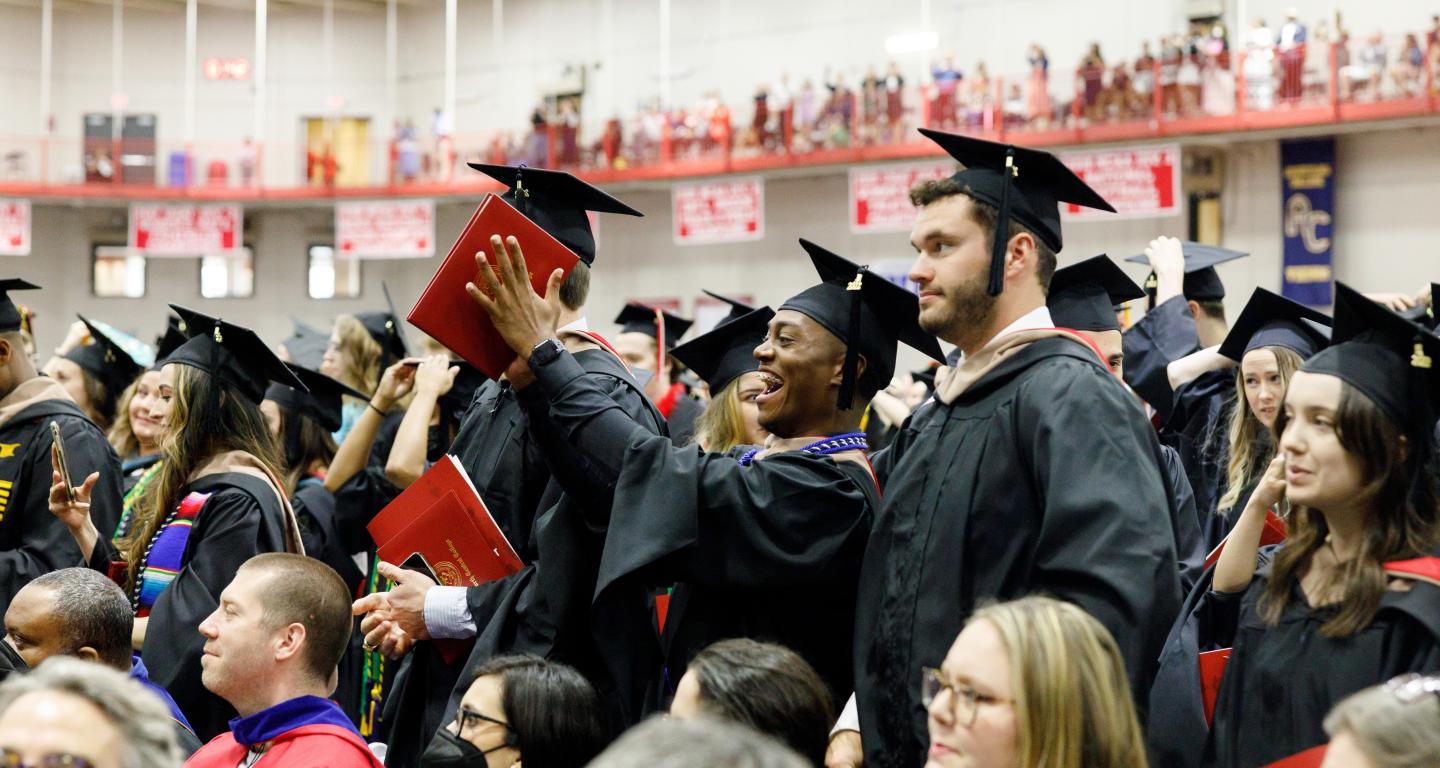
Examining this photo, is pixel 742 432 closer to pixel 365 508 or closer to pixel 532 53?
pixel 365 508

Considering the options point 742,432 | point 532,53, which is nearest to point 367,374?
point 742,432

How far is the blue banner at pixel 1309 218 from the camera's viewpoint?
790 inches

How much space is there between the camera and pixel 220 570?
5016 millimetres

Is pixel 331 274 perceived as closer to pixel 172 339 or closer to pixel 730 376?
pixel 172 339

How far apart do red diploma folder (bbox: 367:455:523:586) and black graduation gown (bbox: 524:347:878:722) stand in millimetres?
491

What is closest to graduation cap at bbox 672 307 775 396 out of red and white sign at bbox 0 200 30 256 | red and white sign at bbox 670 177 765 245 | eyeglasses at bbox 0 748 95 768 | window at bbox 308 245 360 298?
eyeglasses at bbox 0 748 95 768

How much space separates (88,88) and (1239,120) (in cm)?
2202

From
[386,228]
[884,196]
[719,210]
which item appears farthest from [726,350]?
[386,228]

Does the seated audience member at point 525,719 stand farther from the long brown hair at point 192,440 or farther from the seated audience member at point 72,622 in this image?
the long brown hair at point 192,440

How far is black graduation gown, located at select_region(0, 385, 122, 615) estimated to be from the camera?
18.1 ft

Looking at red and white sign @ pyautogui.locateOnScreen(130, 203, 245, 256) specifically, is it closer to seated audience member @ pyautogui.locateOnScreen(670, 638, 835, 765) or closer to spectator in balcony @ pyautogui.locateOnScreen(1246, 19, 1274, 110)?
spectator in balcony @ pyautogui.locateOnScreen(1246, 19, 1274, 110)

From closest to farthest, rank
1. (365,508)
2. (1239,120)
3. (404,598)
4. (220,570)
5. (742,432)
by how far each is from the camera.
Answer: (404,598) < (220,570) < (742,432) < (365,508) < (1239,120)

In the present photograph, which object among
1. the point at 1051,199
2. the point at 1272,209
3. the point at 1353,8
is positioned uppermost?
the point at 1353,8

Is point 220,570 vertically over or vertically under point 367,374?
under
